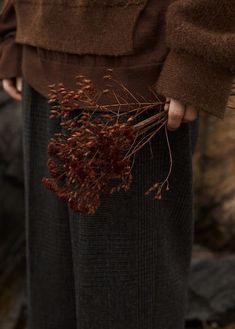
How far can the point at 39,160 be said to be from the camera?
1.52 meters

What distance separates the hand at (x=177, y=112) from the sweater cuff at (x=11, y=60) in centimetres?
51

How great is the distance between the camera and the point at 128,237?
1316mm

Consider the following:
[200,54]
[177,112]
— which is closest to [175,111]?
[177,112]

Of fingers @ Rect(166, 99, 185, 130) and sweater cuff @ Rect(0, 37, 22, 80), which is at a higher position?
fingers @ Rect(166, 99, 185, 130)

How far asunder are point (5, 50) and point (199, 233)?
144 centimetres

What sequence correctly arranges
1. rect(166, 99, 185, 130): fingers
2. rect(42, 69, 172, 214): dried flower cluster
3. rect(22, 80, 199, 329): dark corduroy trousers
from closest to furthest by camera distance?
rect(42, 69, 172, 214): dried flower cluster, rect(166, 99, 185, 130): fingers, rect(22, 80, 199, 329): dark corduroy trousers

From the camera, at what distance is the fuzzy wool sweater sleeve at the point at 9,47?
1.48 m

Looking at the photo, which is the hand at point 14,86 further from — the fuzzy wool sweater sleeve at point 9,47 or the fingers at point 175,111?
the fingers at point 175,111

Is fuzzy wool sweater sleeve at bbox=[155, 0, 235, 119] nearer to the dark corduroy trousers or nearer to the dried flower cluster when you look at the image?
the dried flower cluster

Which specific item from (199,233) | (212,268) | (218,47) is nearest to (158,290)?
(218,47)

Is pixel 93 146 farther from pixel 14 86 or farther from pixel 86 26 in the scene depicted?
pixel 14 86

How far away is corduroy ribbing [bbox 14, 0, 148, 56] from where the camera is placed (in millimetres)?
1158

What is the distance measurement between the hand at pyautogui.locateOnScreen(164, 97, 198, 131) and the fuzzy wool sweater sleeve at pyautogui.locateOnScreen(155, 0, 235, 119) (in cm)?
3

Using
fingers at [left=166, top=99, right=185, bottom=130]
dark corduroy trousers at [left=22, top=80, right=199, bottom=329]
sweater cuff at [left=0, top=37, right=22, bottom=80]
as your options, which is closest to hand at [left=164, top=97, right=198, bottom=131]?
fingers at [left=166, top=99, right=185, bottom=130]
